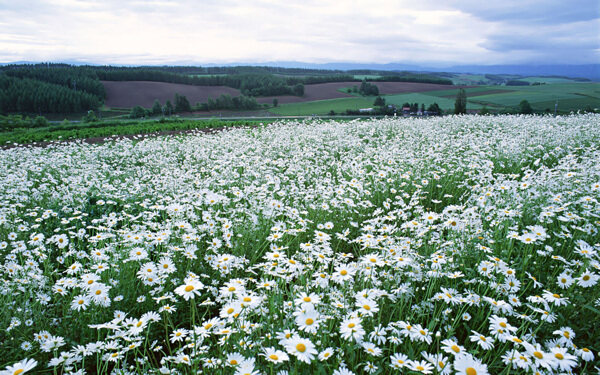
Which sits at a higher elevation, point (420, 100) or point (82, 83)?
point (82, 83)

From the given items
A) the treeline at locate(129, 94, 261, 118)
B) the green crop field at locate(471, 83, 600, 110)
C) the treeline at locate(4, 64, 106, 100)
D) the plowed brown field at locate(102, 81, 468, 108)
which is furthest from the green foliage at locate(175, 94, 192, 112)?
the green crop field at locate(471, 83, 600, 110)

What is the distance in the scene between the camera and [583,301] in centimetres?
300

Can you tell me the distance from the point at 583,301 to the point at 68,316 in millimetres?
4919

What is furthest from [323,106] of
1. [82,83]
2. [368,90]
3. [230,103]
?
[82,83]

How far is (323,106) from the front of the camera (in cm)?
5306

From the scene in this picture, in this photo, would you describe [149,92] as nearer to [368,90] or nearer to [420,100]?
[368,90]

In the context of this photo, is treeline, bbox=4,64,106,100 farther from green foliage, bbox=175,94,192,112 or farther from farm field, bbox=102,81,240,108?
green foliage, bbox=175,94,192,112

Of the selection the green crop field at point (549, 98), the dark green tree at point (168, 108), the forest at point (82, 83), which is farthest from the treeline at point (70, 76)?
the green crop field at point (549, 98)

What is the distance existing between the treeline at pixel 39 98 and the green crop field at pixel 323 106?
33.3 metres

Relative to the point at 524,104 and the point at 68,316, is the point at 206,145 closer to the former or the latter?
the point at 68,316

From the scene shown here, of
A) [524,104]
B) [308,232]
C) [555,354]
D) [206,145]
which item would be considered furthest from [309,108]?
[555,354]

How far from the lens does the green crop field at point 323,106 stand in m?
49.1

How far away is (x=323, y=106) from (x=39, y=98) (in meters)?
47.4

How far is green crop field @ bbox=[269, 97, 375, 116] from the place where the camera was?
4909 centimetres
